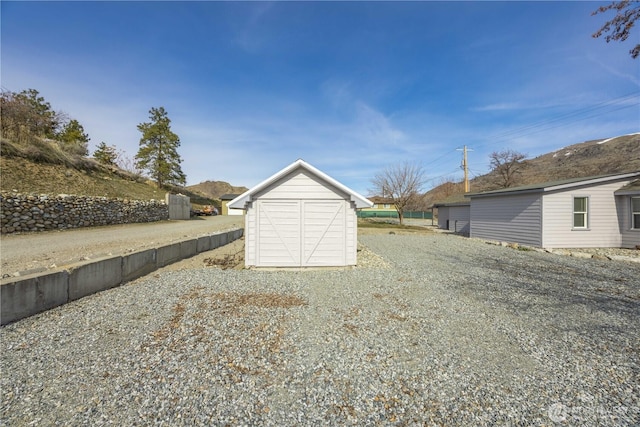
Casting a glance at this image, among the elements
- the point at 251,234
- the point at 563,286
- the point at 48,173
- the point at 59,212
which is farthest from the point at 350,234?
the point at 48,173

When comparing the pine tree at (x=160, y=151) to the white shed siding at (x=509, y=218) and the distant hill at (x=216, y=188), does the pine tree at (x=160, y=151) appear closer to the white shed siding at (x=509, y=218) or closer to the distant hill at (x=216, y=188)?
the white shed siding at (x=509, y=218)

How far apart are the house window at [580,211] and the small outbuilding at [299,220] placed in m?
11.4

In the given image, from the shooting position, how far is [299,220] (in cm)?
853

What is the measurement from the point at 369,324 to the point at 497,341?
6.18ft

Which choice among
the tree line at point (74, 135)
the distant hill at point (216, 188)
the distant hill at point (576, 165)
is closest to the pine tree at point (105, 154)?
the tree line at point (74, 135)

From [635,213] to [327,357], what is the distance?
17.1m

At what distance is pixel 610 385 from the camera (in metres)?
2.90

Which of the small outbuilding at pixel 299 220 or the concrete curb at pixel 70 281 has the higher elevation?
the small outbuilding at pixel 299 220

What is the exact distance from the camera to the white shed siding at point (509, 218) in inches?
504

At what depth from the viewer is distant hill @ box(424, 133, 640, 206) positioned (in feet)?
139

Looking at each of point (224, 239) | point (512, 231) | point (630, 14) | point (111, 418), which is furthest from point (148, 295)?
point (512, 231)

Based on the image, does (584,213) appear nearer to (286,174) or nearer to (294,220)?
(294,220)

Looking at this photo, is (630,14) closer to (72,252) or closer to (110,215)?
(72,252)

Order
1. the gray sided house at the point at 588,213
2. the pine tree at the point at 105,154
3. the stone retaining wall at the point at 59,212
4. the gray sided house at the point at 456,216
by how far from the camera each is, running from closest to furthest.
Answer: the stone retaining wall at the point at 59,212 < the gray sided house at the point at 588,213 < the gray sided house at the point at 456,216 < the pine tree at the point at 105,154
